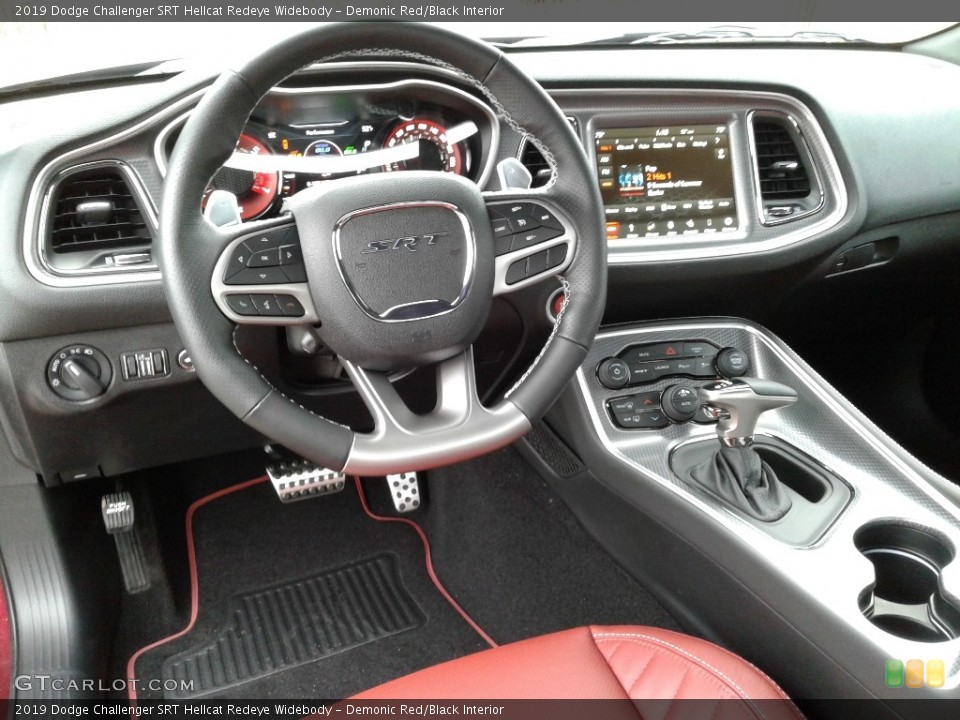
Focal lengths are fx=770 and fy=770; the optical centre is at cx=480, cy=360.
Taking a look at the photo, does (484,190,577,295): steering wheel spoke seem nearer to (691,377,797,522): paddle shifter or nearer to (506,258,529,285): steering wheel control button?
(506,258,529,285): steering wheel control button

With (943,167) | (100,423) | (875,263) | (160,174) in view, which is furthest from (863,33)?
(100,423)

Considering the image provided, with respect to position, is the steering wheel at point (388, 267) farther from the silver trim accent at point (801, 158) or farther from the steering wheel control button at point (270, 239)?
the silver trim accent at point (801, 158)

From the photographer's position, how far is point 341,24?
34.4 inches

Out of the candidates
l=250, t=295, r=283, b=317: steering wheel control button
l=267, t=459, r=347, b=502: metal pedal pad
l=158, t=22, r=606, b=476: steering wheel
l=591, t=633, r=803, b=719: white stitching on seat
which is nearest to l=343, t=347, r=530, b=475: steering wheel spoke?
l=158, t=22, r=606, b=476: steering wheel

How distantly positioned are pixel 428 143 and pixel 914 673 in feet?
3.53

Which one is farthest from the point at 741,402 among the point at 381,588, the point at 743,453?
the point at 381,588

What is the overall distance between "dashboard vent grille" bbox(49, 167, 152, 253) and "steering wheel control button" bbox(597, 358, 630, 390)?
0.83 metres

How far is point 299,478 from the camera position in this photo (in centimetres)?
163

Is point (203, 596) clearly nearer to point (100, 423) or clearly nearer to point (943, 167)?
point (100, 423)

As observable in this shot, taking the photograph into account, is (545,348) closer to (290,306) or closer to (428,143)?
(290,306)

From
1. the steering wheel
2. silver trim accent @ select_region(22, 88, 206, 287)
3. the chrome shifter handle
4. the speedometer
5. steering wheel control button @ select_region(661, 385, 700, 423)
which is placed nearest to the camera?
the steering wheel

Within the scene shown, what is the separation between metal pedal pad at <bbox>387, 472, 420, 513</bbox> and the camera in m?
1.88

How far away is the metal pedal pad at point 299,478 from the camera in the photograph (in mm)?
1624

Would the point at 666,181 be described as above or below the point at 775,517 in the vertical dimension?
above
